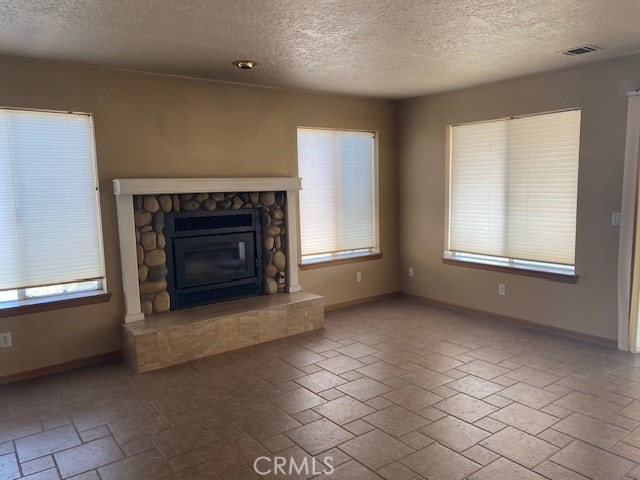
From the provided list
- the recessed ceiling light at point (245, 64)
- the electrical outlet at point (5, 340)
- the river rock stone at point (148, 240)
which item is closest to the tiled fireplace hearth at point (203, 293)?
the river rock stone at point (148, 240)

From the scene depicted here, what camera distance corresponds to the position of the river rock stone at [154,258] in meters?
4.19

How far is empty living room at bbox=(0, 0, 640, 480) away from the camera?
107 inches

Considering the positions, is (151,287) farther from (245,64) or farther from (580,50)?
(580,50)

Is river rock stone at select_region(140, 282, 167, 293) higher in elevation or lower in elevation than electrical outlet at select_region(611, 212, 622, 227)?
lower

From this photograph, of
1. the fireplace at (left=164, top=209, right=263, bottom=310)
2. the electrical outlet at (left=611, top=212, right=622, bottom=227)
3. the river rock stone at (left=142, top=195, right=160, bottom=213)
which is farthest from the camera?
the fireplace at (left=164, top=209, right=263, bottom=310)

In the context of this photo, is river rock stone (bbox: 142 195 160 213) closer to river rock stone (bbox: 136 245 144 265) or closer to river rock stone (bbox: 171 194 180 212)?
river rock stone (bbox: 171 194 180 212)

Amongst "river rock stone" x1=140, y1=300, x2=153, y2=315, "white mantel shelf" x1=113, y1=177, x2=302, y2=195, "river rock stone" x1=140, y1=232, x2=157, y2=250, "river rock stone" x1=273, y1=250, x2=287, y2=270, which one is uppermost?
"white mantel shelf" x1=113, y1=177, x2=302, y2=195

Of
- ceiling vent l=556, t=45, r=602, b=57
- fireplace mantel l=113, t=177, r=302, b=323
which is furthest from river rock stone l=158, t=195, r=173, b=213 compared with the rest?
ceiling vent l=556, t=45, r=602, b=57

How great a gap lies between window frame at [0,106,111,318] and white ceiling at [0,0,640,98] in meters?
0.59

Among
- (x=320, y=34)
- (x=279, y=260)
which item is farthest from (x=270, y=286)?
(x=320, y=34)

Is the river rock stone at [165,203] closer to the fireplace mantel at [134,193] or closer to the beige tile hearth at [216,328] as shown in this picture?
the fireplace mantel at [134,193]

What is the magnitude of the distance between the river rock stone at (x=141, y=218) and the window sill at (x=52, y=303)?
66 centimetres

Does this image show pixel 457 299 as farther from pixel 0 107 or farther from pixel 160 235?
pixel 0 107

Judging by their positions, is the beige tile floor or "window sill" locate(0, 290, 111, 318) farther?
"window sill" locate(0, 290, 111, 318)
